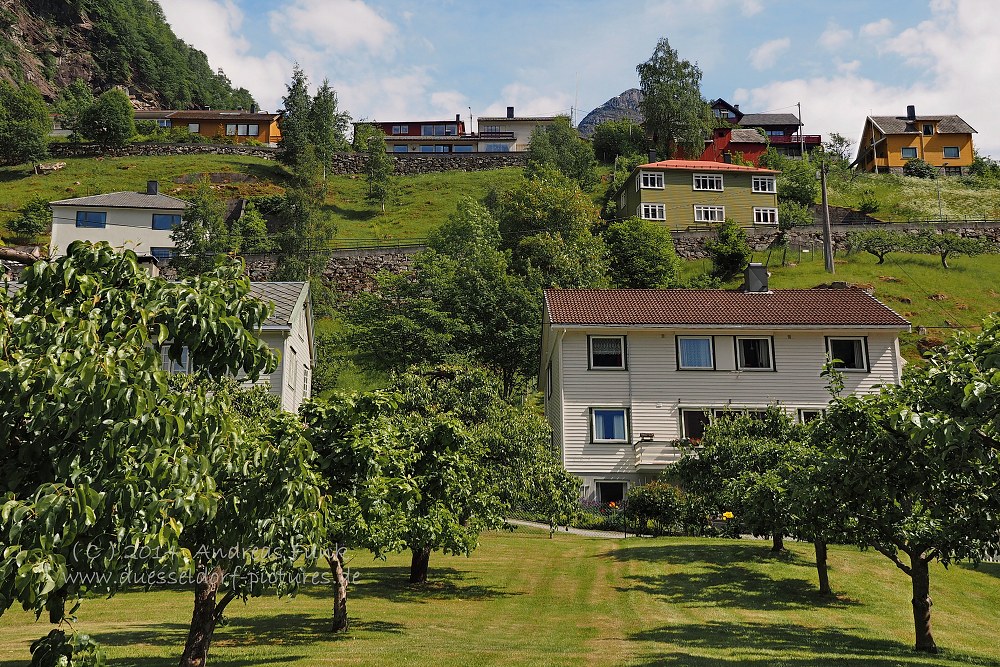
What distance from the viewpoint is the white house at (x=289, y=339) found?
3094cm

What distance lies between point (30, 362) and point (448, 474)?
12.2m

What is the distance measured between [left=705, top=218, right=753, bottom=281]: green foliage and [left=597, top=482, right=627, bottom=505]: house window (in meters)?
31.9

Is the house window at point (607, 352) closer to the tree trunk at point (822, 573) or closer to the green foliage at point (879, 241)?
the tree trunk at point (822, 573)

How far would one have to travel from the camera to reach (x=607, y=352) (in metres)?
37.1

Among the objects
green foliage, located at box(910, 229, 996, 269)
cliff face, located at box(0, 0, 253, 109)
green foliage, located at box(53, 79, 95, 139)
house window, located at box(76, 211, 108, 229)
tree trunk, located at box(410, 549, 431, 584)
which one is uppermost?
cliff face, located at box(0, 0, 253, 109)

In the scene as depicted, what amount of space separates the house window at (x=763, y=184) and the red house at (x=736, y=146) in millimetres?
23322

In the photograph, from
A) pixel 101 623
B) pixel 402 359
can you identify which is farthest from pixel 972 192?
pixel 101 623

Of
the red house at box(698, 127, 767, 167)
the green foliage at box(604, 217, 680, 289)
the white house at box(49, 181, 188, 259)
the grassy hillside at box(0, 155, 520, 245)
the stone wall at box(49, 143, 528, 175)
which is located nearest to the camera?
the green foliage at box(604, 217, 680, 289)

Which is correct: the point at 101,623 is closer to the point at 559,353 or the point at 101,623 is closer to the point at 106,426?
the point at 106,426

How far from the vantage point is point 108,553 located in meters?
6.26

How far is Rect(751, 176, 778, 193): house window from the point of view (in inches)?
3014

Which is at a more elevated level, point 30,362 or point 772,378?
point 772,378

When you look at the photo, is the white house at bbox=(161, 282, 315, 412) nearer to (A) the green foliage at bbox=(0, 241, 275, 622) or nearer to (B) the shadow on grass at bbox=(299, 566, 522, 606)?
(B) the shadow on grass at bbox=(299, 566, 522, 606)

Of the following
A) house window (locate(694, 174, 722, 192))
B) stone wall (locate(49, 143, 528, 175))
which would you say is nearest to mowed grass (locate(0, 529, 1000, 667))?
house window (locate(694, 174, 722, 192))
